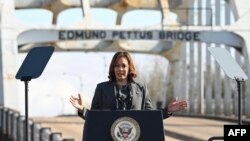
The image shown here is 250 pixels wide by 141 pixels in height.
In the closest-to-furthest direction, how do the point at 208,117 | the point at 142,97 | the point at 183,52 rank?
the point at 142,97
the point at 208,117
the point at 183,52

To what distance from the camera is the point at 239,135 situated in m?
6.35

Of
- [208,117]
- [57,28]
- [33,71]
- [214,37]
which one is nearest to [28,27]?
[57,28]

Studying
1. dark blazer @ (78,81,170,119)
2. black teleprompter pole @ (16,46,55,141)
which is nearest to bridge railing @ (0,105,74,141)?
black teleprompter pole @ (16,46,55,141)

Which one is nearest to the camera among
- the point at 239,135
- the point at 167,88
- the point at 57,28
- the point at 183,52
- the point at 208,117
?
Result: the point at 239,135

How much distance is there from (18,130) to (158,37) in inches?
777

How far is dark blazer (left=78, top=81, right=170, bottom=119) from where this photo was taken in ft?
22.5

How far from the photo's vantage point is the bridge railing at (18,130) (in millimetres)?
14643

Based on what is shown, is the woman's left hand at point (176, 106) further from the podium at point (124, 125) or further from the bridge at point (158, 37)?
the bridge at point (158, 37)

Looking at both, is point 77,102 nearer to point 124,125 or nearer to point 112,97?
point 112,97

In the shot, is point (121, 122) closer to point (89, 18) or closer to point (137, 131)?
point (137, 131)

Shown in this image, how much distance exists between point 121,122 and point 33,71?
190 cm

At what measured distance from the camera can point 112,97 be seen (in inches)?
270

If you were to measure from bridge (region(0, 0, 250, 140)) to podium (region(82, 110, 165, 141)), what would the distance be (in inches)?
1232

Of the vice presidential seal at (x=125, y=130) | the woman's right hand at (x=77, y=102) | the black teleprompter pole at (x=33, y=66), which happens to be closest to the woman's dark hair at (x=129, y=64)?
the woman's right hand at (x=77, y=102)
